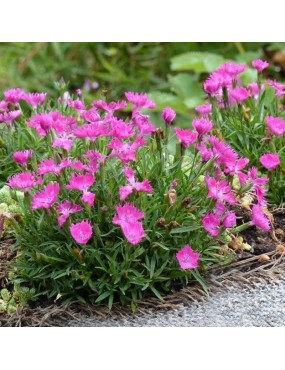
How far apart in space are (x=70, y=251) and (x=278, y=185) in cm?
112

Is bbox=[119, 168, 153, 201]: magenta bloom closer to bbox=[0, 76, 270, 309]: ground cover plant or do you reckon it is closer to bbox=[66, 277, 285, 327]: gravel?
bbox=[0, 76, 270, 309]: ground cover plant

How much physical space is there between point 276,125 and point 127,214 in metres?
0.98

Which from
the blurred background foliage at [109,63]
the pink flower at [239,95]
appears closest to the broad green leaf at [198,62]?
the blurred background foliage at [109,63]

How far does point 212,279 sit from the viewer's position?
2.96 metres

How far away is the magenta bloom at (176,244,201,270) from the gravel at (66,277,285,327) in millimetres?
192

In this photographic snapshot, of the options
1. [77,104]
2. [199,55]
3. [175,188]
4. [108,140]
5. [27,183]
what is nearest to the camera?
[27,183]

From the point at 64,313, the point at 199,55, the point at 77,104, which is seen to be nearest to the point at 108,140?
the point at 77,104

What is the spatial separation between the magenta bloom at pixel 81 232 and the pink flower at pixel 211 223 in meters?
0.44

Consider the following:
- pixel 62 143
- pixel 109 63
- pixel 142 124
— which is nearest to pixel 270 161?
pixel 142 124

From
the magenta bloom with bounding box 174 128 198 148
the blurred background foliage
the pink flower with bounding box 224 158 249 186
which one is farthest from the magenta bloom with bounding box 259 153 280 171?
the blurred background foliage

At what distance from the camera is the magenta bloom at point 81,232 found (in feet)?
8.52

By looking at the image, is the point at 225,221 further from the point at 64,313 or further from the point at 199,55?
the point at 199,55

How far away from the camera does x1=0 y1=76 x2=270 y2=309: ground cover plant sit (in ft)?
8.88

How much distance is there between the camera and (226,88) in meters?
3.47
